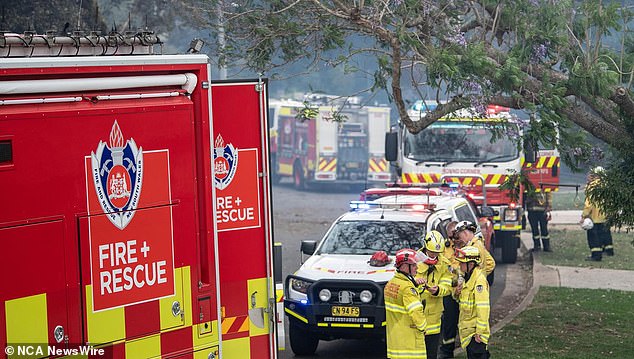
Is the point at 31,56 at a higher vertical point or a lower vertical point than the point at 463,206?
higher

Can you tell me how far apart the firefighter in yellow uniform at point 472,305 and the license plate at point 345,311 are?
5.46 feet

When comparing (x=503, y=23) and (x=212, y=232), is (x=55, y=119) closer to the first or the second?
(x=212, y=232)

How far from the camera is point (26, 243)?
5.77 metres

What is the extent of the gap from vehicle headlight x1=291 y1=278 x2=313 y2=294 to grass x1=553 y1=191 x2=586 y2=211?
1707 cm

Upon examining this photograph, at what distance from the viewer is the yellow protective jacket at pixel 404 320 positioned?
28.2ft

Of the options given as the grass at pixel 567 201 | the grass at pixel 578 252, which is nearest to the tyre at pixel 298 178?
the grass at pixel 567 201

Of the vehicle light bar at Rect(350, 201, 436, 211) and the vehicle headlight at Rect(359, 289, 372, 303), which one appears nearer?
the vehicle headlight at Rect(359, 289, 372, 303)

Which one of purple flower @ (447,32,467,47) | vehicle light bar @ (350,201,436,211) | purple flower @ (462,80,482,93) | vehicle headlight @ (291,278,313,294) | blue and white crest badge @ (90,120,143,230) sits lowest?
vehicle headlight @ (291,278,313,294)

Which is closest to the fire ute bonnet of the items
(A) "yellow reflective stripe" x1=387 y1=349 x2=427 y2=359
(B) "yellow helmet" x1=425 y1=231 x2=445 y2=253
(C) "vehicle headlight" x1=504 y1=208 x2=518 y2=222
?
(A) "yellow reflective stripe" x1=387 y1=349 x2=427 y2=359

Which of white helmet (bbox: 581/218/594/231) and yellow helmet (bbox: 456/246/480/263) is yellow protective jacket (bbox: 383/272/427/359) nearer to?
yellow helmet (bbox: 456/246/480/263)

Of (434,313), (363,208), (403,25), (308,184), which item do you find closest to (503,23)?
(403,25)

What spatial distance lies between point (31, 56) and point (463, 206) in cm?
910

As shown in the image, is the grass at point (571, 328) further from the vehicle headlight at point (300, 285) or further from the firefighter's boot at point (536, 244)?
the firefighter's boot at point (536, 244)

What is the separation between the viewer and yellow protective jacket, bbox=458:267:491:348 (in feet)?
29.8
